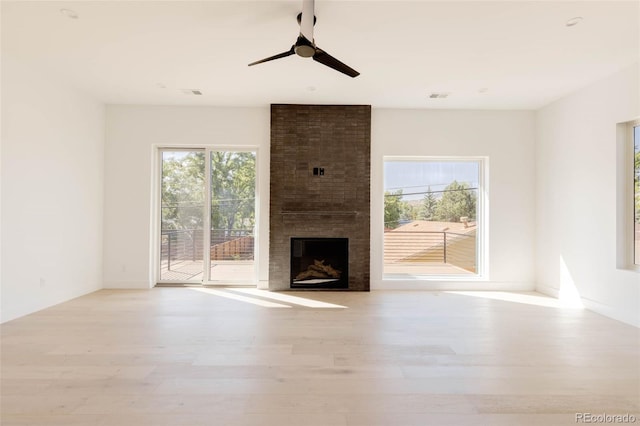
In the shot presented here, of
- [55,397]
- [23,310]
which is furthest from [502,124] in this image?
[23,310]

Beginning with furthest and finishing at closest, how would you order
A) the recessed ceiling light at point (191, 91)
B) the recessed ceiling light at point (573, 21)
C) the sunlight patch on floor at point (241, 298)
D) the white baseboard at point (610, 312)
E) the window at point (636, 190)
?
1. the recessed ceiling light at point (191, 91)
2. the sunlight patch on floor at point (241, 298)
3. the window at point (636, 190)
4. the white baseboard at point (610, 312)
5. the recessed ceiling light at point (573, 21)

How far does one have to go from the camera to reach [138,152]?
5164 mm

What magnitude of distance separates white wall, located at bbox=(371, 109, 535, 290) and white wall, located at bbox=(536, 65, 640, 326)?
7.5 inches

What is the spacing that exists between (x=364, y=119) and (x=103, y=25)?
3.39 m

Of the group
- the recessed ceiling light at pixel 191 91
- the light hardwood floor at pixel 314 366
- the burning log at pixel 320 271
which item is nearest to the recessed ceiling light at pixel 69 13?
the recessed ceiling light at pixel 191 91

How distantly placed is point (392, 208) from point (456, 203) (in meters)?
1.04

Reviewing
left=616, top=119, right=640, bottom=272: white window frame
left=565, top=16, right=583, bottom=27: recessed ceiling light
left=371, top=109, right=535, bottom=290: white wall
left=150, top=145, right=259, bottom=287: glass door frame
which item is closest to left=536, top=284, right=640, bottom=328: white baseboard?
left=616, top=119, right=640, bottom=272: white window frame

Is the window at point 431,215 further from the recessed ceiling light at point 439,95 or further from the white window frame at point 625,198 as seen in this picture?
the white window frame at point 625,198

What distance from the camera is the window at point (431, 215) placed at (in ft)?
17.8

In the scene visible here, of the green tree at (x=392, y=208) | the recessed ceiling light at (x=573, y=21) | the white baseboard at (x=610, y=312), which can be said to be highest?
the recessed ceiling light at (x=573, y=21)

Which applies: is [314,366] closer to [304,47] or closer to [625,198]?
[304,47]

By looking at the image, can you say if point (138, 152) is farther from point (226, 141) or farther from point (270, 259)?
point (270, 259)

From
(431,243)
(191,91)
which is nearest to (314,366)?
(431,243)

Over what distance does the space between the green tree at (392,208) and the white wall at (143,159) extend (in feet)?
6.19
